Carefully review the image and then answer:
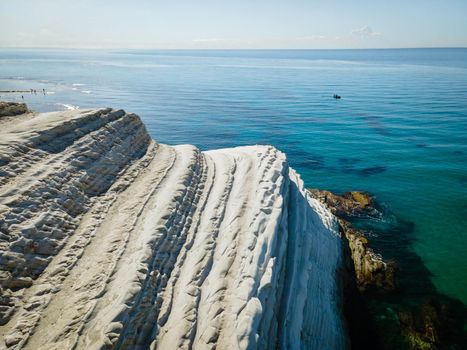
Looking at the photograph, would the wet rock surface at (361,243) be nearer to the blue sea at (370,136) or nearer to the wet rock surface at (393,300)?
the wet rock surface at (393,300)

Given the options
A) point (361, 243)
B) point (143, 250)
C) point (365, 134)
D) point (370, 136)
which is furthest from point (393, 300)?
point (365, 134)

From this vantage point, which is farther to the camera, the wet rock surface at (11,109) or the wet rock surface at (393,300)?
the wet rock surface at (393,300)

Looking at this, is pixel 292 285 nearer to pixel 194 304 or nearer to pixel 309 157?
pixel 194 304

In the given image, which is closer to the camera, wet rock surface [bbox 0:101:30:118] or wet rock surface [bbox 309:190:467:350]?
wet rock surface [bbox 0:101:30:118]

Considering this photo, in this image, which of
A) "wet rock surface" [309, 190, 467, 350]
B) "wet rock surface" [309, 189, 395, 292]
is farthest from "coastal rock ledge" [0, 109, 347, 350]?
"wet rock surface" [309, 189, 395, 292]

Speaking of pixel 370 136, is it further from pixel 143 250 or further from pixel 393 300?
pixel 143 250

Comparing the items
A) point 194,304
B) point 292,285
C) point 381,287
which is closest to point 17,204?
point 194,304

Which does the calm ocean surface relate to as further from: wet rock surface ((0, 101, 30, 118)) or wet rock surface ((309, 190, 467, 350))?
wet rock surface ((0, 101, 30, 118))

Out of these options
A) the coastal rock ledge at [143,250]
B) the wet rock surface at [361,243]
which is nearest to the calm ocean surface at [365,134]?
the wet rock surface at [361,243]

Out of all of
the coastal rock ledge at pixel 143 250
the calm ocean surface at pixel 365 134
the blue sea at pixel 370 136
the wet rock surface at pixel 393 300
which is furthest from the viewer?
the calm ocean surface at pixel 365 134
